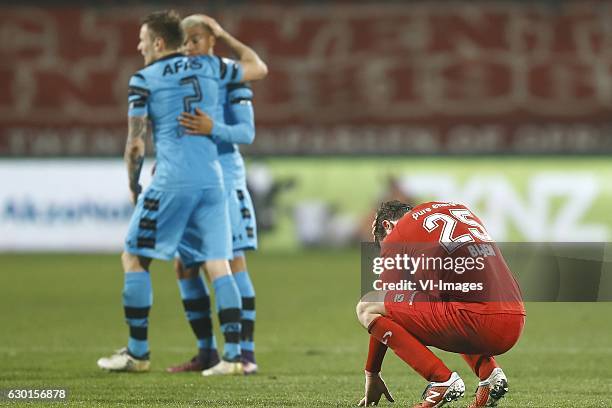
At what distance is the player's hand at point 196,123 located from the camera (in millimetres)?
6781

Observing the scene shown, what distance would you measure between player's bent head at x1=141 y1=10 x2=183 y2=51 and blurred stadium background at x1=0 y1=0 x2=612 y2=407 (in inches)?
71.9

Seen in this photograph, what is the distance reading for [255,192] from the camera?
15.9 meters

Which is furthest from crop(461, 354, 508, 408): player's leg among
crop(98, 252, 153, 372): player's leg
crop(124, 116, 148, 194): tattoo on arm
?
crop(124, 116, 148, 194): tattoo on arm

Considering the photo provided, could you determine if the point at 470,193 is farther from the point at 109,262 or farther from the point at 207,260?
the point at 207,260

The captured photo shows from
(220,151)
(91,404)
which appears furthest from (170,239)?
(91,404)

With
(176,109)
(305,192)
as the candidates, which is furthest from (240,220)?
(305,192)

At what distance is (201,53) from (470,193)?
899 cm

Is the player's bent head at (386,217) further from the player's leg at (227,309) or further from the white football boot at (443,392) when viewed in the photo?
the player's leg at (227,309)

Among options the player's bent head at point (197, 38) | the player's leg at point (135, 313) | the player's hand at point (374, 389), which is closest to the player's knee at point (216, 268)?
the player's leg at point (135, 313)

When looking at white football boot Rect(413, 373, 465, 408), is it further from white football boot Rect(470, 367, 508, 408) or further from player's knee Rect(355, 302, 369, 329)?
player's knee Rect(355, 302, 369, 329)

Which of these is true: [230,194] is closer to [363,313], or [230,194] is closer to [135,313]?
[135,313]

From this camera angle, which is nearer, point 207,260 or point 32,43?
point 207,260

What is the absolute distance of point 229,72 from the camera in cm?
696

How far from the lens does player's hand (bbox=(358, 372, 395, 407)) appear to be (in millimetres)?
5348
